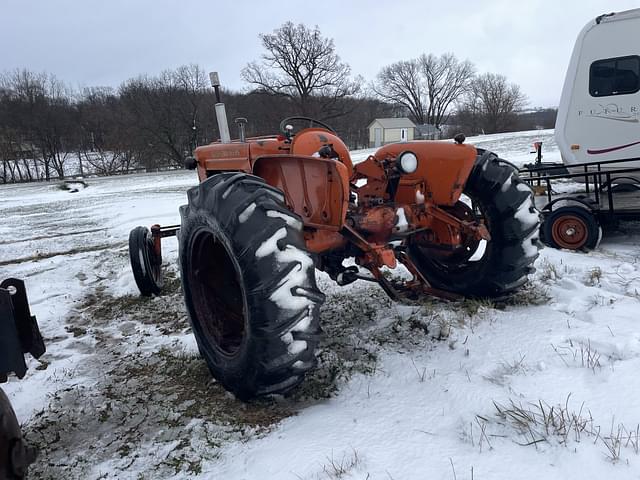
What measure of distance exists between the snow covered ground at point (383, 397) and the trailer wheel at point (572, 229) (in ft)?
4.37

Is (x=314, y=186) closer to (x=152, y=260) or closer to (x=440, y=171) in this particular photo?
(x=440, y=171)

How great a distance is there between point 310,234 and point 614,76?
6538 mm

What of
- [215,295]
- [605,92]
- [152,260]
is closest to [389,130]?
[605,92]

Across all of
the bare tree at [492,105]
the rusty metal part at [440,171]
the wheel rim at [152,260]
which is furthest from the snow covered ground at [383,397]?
the bare tree at [492,105]

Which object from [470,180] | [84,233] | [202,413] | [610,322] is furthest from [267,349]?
[84,233]

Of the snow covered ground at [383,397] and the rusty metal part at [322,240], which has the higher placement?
the rusty metal part at [322,240]

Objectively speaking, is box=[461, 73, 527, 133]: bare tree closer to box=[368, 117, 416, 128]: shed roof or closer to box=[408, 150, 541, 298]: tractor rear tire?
box=[368, 117, 416, 128]: shed roof

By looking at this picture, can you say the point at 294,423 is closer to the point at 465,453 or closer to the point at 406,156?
the point at 465,453

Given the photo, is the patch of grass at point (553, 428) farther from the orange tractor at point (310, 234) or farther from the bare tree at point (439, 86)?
the bare tree at point (439, 86)

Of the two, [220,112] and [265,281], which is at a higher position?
[220,112]

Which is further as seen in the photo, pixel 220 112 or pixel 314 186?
pixel 220 112

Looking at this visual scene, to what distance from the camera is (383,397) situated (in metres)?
2.61

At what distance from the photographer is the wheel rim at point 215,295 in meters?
3.07

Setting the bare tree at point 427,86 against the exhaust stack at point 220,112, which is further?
the bare tree at point 427,86
